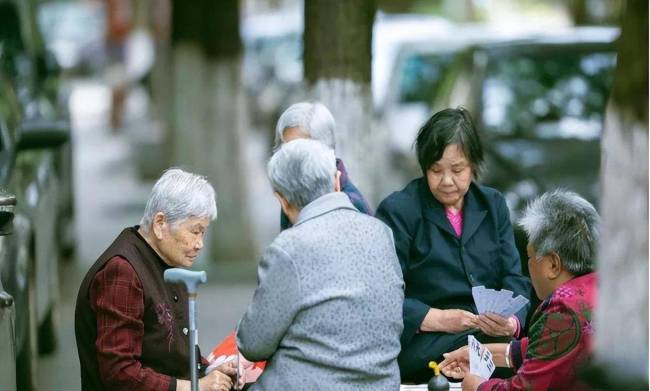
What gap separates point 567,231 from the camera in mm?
4766

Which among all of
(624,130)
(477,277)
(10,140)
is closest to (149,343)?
(477,277)

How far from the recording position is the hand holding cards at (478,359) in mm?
4922

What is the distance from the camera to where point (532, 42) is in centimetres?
1097

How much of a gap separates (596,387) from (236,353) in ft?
4.62

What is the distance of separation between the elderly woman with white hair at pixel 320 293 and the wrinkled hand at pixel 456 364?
2.45 feet

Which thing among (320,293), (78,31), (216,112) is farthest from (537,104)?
(78,31)

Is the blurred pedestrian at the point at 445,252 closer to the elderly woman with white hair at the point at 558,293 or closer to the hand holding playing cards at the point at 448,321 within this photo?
the hand holding playing cards at the point at 448,321

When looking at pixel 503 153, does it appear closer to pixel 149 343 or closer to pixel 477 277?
pixel 477 277

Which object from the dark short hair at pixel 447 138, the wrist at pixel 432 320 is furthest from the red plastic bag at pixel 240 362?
the dark short hair at pixel 447 138

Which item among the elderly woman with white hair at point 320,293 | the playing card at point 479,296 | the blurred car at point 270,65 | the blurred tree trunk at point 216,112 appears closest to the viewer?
the elderly woman with white hair at point 320,293

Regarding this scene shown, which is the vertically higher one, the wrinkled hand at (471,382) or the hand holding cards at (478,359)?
the hand holding cards at (478,359)

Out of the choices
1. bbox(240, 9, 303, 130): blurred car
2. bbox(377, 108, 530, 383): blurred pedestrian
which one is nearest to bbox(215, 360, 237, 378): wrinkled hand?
bbox(377, 108, 530, 383): blurred pedestrian

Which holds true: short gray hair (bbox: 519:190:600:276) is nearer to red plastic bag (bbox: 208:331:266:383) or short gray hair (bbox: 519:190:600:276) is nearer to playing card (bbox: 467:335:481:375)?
playing card (bbox: 467:335:481:375)

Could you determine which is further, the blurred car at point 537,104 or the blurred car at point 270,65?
the blurred car at point 270,65
